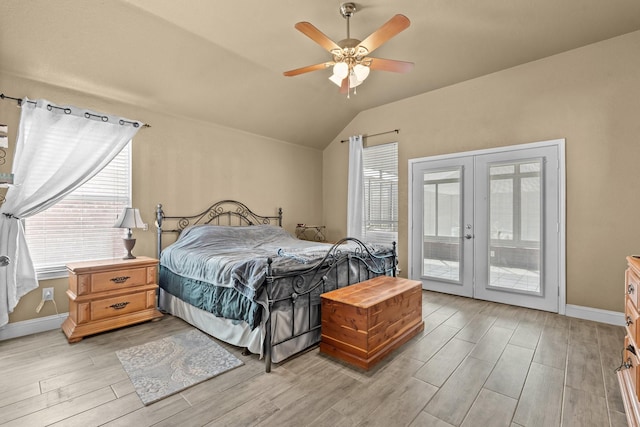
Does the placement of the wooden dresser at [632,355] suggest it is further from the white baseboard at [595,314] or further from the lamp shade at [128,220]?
the lamp shade at [128,220]

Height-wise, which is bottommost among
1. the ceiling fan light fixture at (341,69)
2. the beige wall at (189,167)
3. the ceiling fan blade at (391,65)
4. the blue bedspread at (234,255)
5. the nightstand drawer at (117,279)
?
the nightstand drawer at (117,279)

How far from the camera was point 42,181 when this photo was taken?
3027 millimetres

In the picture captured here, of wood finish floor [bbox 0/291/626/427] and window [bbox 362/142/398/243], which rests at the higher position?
window [bbox 362/142/398/243]

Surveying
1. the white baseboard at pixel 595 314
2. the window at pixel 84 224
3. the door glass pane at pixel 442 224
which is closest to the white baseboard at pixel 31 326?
the window at pixel 84 224

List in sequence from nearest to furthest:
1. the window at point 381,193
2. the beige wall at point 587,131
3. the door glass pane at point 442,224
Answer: the beige wall at point 587,131 → the door glass pane at point 442,224 → the window at point 381,193

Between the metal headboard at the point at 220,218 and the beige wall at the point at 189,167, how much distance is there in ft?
0.28

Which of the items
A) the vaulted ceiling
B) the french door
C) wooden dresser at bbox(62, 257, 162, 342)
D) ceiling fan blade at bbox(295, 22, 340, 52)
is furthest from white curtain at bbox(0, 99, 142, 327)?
the french door

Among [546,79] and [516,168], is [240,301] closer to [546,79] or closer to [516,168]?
[516,168]

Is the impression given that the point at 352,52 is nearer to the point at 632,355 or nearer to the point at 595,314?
the point at 632,355

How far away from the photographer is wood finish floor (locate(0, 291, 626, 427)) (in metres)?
1.78

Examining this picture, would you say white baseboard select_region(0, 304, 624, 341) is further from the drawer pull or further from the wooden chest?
the wooden chest

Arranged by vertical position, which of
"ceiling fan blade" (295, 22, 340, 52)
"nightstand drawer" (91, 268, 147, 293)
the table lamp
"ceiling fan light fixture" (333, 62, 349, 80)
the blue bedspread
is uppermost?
"ceiling fan blade" (295, 22, 340, 52)

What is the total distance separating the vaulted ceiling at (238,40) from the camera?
8.79 feet

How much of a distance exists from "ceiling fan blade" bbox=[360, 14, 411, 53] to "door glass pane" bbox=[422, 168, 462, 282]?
8.56 feet
